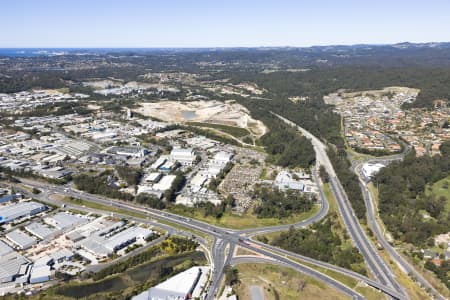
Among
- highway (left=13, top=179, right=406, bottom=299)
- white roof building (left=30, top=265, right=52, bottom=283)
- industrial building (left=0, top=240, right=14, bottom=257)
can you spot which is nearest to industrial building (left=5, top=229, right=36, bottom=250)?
industrial building (left=0, top=240, right=14, bottom=257)

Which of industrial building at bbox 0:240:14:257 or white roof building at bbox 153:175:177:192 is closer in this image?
industrial building at bbox 0:240:14:257

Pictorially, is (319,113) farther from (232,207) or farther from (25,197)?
(25,197)

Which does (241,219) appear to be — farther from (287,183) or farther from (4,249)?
(4,249)

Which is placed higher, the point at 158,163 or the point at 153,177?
the point at 158,163

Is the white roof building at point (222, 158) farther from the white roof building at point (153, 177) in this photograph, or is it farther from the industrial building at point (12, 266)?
the industrial building at point (12, 266)

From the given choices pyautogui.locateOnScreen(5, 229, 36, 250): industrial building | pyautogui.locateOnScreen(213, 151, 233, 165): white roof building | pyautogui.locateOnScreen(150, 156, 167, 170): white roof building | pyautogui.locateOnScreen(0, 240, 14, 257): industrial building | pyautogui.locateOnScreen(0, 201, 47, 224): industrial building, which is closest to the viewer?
pyautogui.locateOnScreen(0, 240, 14, 257): industrial building

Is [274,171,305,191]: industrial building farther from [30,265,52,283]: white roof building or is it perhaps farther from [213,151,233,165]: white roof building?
[30,265,52,283]: white roof building

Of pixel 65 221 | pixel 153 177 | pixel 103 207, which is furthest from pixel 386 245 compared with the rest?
pixel 65 221
